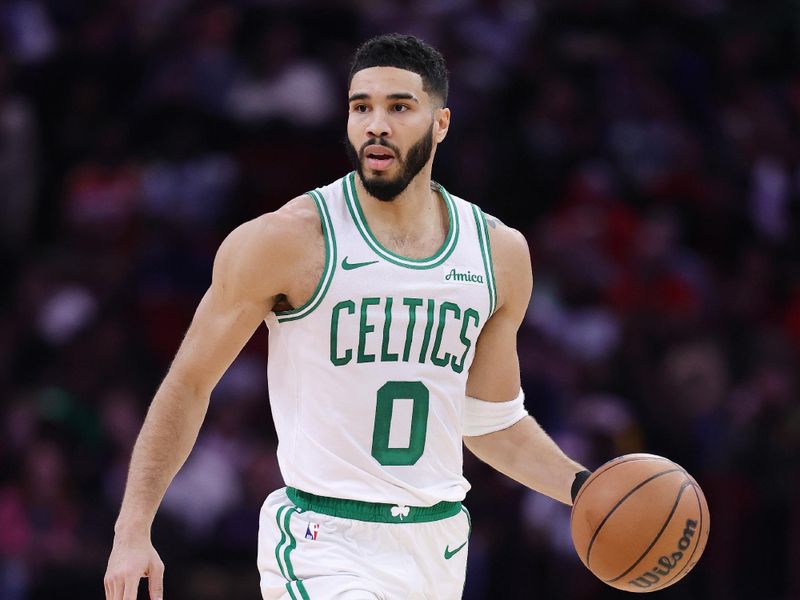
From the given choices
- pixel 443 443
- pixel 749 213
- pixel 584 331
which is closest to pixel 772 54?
pixel 749 213

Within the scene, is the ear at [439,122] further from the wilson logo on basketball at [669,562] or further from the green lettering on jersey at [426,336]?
the wilson logo on basketball at [669,562]

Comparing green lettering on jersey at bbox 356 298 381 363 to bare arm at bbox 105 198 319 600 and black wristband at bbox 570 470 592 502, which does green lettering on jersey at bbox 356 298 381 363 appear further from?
black wristband at bbox 570 470 592 502

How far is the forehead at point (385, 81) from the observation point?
15.7 ft

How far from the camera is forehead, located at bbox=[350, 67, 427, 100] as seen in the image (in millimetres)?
4777

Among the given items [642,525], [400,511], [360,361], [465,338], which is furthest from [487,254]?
[642,525]

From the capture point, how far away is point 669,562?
15.3 feet

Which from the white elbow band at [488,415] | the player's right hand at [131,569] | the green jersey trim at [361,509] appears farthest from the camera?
the white elbow band at [488,415]

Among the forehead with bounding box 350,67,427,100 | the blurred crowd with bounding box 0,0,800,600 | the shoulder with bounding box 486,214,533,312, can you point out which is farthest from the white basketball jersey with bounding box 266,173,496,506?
the blurred crowd with bounding box 0,0,800,600

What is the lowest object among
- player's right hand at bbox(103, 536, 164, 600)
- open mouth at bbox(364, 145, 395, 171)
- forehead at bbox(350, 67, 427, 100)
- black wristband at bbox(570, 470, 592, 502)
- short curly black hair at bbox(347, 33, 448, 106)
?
player's right hand at bbox(103, 536, 164, 600)

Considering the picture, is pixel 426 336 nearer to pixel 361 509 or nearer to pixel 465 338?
pixel 465 338

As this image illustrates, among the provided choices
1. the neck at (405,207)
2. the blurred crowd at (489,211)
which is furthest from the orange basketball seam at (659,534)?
the blurred crowd at (489,211)

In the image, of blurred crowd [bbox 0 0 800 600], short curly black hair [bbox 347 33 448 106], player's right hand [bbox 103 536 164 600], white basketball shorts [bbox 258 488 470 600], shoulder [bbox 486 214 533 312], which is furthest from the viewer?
blurred crowd [bbox 0 0 800 600]

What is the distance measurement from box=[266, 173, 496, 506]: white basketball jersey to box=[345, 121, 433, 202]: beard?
0.39 feet

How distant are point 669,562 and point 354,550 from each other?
1.07 m
